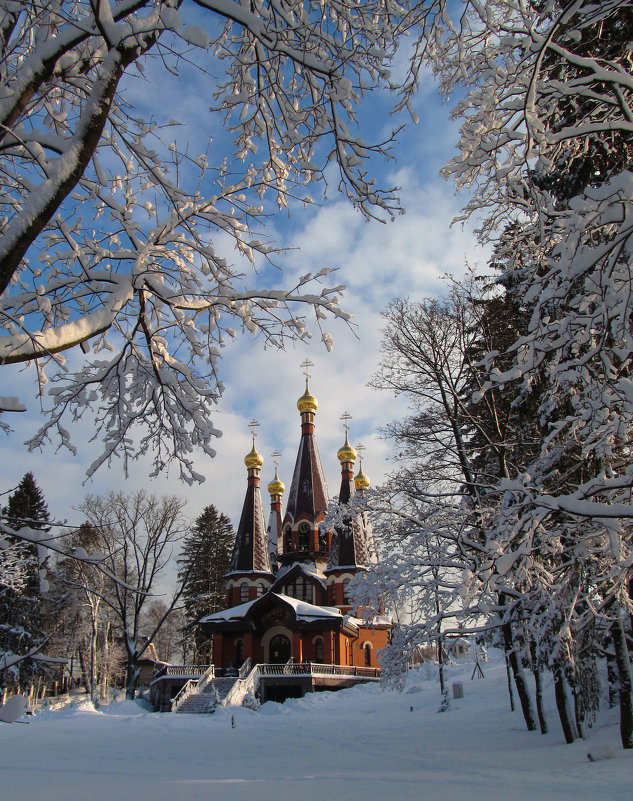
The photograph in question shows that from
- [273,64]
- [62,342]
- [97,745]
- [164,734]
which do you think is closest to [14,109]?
[62,342]

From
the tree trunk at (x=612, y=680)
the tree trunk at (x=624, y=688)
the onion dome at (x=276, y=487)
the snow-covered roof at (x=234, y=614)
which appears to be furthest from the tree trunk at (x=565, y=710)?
the onion dome at (x=276, y=487)

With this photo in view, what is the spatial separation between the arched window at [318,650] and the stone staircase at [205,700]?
5150 mm

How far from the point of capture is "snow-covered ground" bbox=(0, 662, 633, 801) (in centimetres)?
664

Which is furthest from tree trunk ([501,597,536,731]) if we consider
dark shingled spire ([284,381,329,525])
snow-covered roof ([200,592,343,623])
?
dark shingled spire ([284,381,329,525])

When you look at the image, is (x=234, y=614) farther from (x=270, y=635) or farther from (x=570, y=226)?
(x=570, y=226)

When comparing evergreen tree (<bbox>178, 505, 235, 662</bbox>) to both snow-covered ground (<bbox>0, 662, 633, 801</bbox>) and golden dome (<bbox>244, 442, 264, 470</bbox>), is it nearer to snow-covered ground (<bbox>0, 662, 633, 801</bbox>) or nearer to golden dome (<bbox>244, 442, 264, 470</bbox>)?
golden dome (<bbox>244, 442, 264, 470</bbox>)

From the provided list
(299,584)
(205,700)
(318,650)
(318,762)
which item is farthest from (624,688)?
(299,584)

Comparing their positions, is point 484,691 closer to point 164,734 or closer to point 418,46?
point 164,734

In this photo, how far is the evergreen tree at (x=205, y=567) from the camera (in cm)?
4103

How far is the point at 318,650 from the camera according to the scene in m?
31.6

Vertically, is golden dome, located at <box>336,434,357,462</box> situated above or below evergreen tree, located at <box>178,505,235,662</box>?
above

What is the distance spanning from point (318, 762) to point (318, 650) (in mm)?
23426

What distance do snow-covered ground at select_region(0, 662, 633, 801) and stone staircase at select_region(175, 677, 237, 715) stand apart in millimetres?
6816

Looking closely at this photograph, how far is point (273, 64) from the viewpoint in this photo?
16.4 ft
